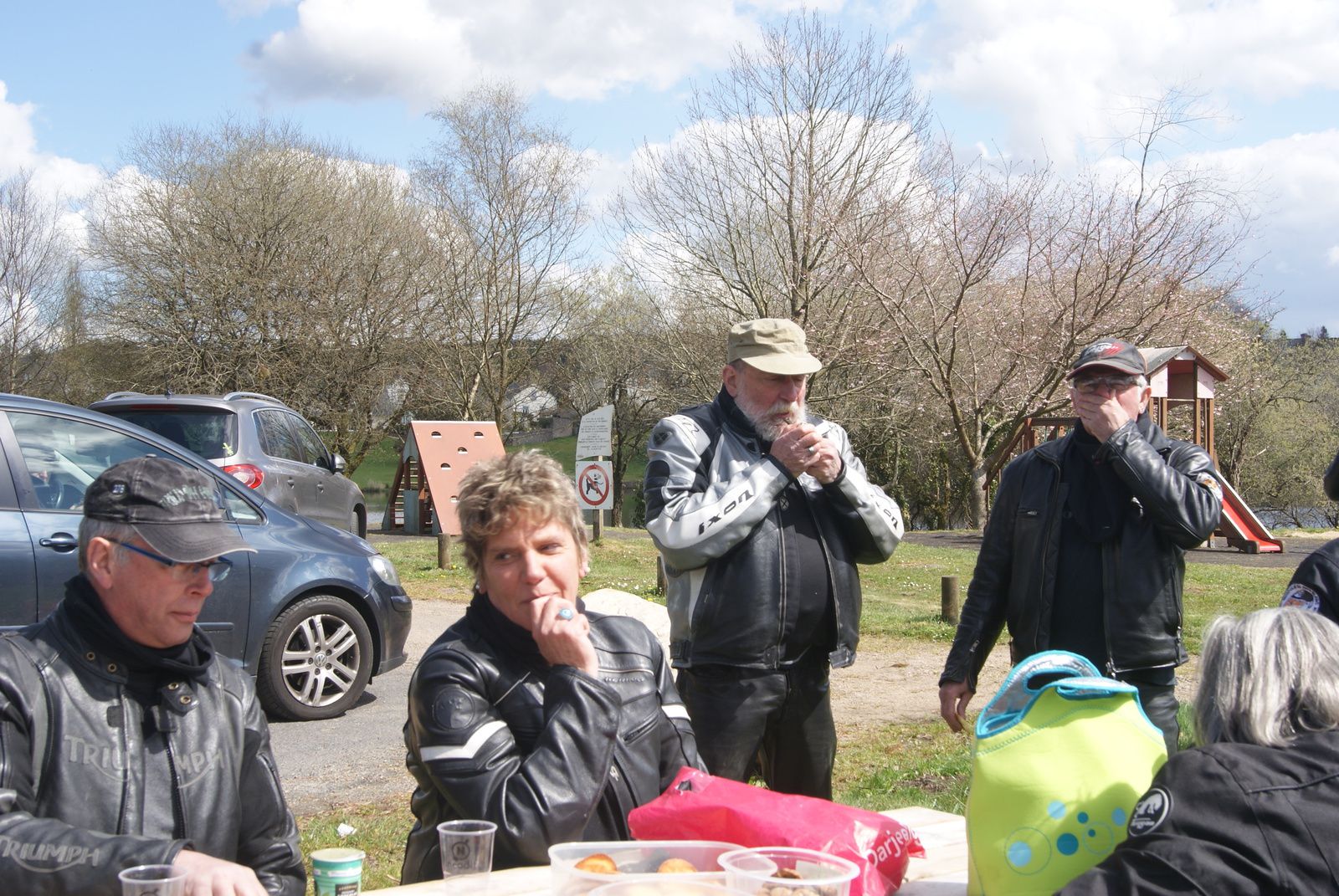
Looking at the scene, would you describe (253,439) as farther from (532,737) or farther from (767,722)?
(532,737)

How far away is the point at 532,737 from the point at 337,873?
684mm

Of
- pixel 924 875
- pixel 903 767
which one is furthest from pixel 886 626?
pixel 924 875

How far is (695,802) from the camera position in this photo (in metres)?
2.20

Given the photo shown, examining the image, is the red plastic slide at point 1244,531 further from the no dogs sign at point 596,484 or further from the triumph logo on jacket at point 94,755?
the triumph logo on jacket at point 94,755

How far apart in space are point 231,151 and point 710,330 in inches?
623

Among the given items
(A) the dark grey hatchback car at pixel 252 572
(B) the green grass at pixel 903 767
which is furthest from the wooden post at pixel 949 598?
(A) the dark grey hatchback car at pixel 252 572

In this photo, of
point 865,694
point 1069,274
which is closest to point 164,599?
point 865,694

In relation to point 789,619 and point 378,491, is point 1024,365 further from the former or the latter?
point 378,491

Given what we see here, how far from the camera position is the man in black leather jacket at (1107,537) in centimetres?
375

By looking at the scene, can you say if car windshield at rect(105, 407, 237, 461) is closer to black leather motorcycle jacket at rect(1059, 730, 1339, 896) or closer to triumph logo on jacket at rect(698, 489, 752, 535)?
triumph logo on jacket at rect(698, 489, 752, 535)

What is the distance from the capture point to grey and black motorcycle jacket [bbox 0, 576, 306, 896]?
2.10 meters

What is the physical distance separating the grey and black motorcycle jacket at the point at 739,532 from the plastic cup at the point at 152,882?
86.5 inches

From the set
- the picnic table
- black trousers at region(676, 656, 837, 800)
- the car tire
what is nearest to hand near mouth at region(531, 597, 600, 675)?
the picnic table

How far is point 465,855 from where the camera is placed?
6.54 ft
